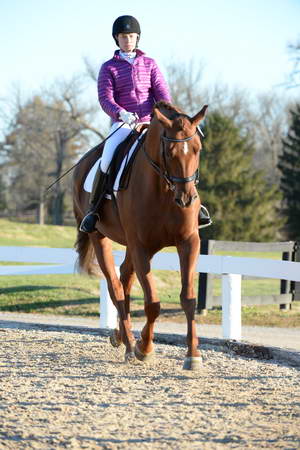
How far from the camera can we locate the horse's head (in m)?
6.16

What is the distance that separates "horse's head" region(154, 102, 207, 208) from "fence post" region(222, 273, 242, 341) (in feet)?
10.2

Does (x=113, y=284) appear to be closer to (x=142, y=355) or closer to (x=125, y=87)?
(x=142, y=355)

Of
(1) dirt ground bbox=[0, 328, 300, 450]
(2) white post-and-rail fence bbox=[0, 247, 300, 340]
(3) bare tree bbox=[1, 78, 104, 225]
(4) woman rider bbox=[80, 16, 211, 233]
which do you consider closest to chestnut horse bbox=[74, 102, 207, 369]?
(1) dirt ground bbox=[0, 328, 300, 450]

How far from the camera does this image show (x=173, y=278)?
63.3 ft

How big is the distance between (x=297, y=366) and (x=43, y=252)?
5849mm

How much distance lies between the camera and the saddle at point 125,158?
24.2ft

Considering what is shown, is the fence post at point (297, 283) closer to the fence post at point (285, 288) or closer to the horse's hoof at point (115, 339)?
the fence post at point (285, 288)

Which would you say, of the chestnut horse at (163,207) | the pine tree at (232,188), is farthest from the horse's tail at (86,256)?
the pine tree at (232,188)

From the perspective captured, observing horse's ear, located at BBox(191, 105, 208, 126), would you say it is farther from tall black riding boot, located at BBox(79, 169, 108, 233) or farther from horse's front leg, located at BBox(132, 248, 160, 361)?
tall black riding boot, located at BBox(79, 169, 108, 233)

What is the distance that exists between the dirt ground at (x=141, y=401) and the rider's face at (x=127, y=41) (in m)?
3.30

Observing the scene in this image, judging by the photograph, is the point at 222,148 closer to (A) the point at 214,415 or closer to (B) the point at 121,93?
(B) the point at 121,93

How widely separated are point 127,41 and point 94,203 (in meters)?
1.79

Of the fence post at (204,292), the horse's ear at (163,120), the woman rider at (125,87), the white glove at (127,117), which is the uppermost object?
the woman rider at (125,87)

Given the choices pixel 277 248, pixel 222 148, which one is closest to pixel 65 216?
pixel 222 148
